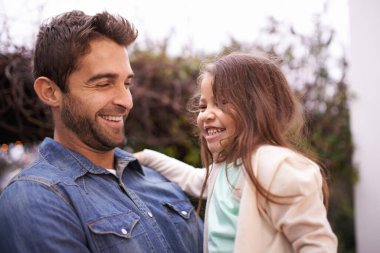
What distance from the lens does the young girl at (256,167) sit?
53.8 inches

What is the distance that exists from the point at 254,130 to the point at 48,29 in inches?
40.0

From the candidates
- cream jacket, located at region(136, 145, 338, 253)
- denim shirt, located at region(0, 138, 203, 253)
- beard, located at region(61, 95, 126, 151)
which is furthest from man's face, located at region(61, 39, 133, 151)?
cream jacket, located at region(136, 145, 338, 253)

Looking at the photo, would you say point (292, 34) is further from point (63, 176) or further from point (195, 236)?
point (63, 176)

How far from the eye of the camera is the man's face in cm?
188

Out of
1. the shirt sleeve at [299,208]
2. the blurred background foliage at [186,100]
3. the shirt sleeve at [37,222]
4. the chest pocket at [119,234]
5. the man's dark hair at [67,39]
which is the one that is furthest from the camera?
the blurred background foliage at [186,100]

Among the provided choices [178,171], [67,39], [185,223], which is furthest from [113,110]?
[185,223]

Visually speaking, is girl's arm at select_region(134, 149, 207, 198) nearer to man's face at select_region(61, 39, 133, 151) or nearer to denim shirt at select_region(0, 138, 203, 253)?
denim shirt at select_region(0, 138, 203, 253)

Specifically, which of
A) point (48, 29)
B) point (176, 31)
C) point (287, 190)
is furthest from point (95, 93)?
point (176, 31)

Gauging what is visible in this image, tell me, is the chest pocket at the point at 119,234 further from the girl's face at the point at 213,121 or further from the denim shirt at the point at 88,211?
the girl's face at the point at 213,121

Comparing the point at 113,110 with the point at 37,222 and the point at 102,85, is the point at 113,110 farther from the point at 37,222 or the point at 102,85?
the point at 37,222

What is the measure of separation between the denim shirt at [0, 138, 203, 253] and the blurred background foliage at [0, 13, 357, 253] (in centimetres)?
63

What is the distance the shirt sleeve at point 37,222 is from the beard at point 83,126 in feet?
1.21

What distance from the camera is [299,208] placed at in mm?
1364

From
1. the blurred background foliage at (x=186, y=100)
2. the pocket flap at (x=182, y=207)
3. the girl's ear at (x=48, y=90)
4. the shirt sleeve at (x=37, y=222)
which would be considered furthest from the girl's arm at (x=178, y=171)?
the shirt sleeve at (x=37, y=222)
